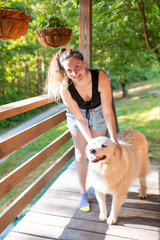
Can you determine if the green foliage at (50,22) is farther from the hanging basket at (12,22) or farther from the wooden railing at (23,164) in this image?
the wooden railing at (23,164)

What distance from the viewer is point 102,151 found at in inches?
65.9

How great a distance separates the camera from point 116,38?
5242mm

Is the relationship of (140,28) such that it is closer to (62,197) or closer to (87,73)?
(87,73)

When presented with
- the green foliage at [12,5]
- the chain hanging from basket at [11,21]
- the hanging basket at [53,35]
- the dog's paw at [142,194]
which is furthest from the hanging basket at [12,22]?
the dog's paw at [142,194]

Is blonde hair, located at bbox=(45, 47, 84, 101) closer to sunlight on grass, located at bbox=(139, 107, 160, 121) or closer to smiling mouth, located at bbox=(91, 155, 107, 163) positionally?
smiling mouth, located at bbox=(91, 155, 107, 163)

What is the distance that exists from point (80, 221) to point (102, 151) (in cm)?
81

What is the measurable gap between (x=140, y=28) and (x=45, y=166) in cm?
395

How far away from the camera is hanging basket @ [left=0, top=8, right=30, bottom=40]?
5.72 ft

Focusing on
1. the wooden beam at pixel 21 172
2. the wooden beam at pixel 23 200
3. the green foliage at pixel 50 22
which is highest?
the green foliage at pixel 50 22

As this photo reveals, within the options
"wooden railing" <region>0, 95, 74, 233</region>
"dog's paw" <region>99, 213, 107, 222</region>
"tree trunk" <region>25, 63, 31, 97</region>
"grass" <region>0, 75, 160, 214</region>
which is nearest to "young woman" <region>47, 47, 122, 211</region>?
"dog's paw" <region>99, 213, 107, 222</region>

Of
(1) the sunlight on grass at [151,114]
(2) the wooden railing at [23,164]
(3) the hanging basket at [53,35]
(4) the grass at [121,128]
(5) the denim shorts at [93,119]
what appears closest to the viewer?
(2) the wooden railing at [23,164]

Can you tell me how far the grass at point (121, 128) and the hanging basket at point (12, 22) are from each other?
241cm

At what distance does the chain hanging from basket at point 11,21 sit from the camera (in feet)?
5.72

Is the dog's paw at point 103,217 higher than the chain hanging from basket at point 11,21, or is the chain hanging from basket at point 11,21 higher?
the chain hanging from basket at point 11,21
